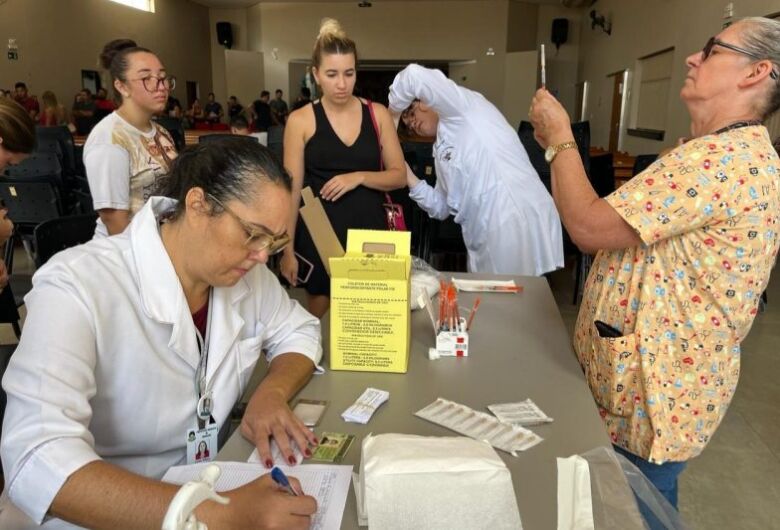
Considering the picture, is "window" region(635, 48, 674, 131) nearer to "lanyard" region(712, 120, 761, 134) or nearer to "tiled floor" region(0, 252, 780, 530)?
"tiled floor" region(0, 252, 780, 530)

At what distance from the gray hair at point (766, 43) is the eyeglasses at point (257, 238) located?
941 mm

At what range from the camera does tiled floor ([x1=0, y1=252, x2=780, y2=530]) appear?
1981 millimetres

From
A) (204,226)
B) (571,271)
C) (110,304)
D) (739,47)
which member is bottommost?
(571,271)

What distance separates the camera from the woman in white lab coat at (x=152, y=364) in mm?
769

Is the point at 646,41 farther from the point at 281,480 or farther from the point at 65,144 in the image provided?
the point at 281,480

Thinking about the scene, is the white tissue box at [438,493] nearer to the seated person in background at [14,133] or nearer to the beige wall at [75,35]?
the seated person in background at [14,133]

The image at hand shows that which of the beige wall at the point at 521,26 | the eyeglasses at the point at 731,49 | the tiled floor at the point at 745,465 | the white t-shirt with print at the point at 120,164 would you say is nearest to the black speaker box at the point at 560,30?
the beige wall at the point at 521,26

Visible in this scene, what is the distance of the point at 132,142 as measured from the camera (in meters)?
1.94

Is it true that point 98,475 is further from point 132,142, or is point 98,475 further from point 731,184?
point 132,142

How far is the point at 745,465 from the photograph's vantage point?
7.43 feet

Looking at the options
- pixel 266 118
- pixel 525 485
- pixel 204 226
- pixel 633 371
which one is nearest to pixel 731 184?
pixel 633 371

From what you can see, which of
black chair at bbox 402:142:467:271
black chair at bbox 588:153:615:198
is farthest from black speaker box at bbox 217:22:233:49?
black chair at bbox 588:153:615:198

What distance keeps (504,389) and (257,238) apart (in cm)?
61

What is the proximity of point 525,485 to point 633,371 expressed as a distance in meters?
0.40
